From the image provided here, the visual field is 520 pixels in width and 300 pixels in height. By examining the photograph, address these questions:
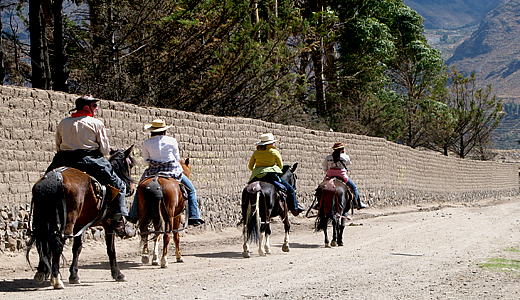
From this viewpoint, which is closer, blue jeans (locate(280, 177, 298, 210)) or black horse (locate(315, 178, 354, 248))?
blue jeans (locate(280, 177, 298, 210))

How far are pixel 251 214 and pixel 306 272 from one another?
2.42 m

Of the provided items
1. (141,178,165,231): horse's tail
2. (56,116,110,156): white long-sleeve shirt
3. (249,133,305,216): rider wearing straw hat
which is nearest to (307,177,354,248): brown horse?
(249,133,305,216): rider wearing straw hat

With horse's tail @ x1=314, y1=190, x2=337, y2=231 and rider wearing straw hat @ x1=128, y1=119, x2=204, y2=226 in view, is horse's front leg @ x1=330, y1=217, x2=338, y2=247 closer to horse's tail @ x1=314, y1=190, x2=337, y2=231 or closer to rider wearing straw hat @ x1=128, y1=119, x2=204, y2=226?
horse's tail @ x1=314, y1=190, x2=337, y2=231

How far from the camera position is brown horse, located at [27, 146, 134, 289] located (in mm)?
6809

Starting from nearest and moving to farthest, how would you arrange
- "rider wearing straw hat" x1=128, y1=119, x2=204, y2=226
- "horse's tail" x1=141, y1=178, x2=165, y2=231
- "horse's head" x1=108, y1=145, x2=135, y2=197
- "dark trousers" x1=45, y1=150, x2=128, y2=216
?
"dark trousers" x1=45, y1=150, x2=128, y2=216 < "horse's head" x1=108, y1=145, x2=135, y2=197 < "horse's tail" x1=141, y1=178, x2=165, y2=231 < "rider wearing straw hat" x1=128, y1=119, x2=204, y2=226

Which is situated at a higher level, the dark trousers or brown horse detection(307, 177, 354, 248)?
the dark trousers

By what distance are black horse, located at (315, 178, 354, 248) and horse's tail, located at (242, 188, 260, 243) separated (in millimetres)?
2321

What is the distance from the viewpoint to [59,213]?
6.94 m

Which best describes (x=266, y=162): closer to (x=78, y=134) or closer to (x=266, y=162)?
(x=266, y=162)

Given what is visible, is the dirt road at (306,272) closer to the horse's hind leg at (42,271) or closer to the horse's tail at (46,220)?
the horse's hind leg at (42,271)

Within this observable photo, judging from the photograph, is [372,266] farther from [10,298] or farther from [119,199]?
[10,298]

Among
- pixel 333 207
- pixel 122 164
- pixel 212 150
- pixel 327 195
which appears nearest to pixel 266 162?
pixel 327 195

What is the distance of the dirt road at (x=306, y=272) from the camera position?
22.9ft

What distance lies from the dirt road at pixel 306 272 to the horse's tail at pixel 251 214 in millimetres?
408
